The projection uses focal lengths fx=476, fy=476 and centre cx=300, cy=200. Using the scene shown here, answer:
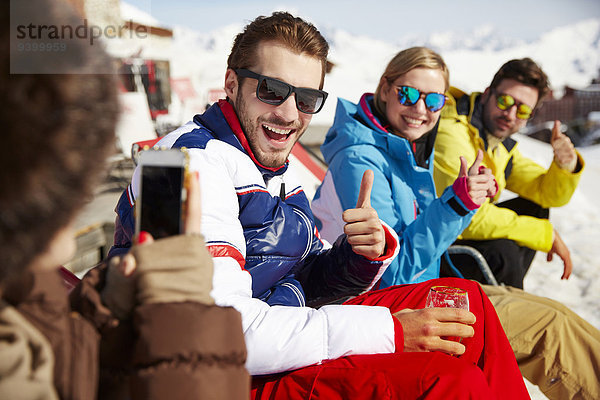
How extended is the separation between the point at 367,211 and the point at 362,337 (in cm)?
48

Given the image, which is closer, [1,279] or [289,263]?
[1,279]

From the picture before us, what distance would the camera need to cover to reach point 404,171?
2.61 meters

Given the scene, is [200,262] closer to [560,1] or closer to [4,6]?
[4,6]

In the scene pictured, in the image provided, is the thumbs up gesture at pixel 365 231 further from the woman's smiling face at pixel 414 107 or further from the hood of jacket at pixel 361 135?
the woman's smiling face at pixel 414 107

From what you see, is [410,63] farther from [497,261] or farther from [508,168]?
[508,168]

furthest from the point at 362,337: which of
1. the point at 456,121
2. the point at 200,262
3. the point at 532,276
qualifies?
the point at 532,276

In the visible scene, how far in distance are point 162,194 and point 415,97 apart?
208 centimetres

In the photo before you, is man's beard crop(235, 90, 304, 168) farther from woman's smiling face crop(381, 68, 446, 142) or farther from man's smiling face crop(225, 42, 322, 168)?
woman's smiling face crop(381, 68, 446, 142)

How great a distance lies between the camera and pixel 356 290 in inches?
72.8

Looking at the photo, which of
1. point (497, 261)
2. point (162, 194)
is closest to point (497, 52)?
point (497, 261)

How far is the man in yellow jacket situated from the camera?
2.91m

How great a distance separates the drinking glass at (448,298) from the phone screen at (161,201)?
102 centimetres

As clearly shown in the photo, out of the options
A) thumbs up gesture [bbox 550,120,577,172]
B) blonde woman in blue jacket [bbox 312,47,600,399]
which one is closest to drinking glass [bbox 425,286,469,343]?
blonde woman in blue jacket [bbox 312,47,600,399]

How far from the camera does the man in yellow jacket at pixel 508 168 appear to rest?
2.91m
